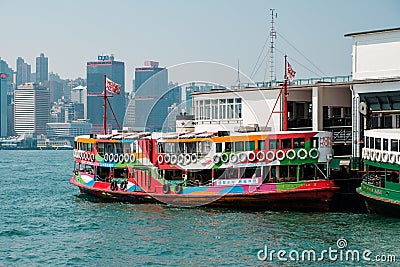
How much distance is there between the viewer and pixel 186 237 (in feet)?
104

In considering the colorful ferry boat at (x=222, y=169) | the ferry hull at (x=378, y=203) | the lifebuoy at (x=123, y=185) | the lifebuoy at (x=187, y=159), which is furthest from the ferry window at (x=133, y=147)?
the ferry hull at (x=378, y=203)

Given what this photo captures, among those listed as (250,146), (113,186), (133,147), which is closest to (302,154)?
(250,146)

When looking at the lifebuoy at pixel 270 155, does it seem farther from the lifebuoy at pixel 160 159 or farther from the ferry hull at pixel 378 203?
the lifebuoy at pixel 160 159

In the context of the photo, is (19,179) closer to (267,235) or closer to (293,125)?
(293,125)

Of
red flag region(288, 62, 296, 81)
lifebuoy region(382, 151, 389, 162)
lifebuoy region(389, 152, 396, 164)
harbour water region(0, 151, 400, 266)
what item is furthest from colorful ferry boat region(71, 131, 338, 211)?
red flag region(288, 62, 296, 81)

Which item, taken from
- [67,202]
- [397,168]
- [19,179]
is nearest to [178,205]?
[67,202]

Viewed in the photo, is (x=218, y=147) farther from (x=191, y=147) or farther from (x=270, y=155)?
(x=270, y=155)

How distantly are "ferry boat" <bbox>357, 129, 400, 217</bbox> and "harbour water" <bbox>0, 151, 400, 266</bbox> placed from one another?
74 centimetres

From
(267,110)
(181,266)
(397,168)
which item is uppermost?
(267,110)

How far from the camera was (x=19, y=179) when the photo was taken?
69000 millimetres

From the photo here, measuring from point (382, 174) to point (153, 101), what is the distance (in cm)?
2308

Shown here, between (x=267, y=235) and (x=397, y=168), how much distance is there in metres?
7.09

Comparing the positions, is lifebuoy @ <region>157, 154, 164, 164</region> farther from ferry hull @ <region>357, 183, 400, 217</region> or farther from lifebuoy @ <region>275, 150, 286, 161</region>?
ferry hull @ <region>357, 183, 400, 217</region>

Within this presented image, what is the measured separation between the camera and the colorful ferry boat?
123ft
